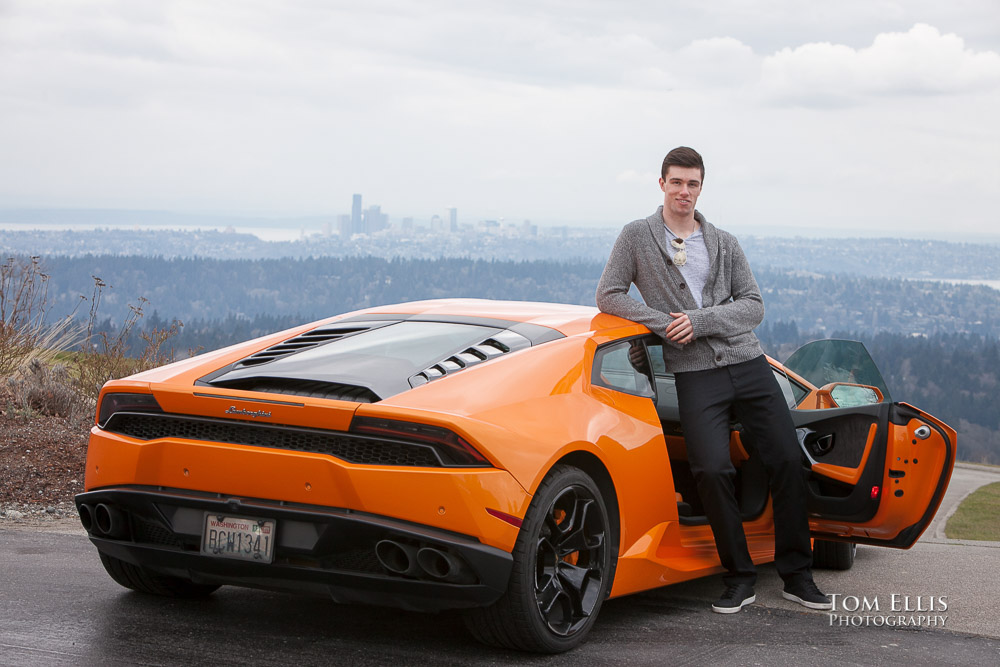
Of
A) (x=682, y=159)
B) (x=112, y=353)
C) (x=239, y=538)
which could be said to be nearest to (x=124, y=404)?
(x=239, y=538)

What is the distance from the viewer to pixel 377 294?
594ft

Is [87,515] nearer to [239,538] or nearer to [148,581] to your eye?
[148,581]

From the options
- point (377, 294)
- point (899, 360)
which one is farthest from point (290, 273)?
point (899, 360)

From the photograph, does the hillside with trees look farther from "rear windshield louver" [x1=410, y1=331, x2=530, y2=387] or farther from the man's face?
"rear windshield louver" [x1=410, y1=331, x2=530, y2=387]

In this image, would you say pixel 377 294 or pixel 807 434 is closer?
pixel 807 434

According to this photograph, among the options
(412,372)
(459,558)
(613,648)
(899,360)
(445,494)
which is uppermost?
(412,372)

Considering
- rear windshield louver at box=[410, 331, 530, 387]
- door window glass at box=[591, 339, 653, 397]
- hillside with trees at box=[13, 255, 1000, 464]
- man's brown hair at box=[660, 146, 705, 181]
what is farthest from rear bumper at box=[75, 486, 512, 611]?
hillside with trees at box=[13, 255, 1000, 464]

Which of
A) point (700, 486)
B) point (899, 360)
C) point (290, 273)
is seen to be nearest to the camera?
point (700, 486)

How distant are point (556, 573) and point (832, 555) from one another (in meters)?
2.74

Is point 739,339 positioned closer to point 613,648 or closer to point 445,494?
point 613,648

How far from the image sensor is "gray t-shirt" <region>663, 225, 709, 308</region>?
4.90 meters

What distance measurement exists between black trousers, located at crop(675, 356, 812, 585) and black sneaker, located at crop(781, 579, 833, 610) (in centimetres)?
4

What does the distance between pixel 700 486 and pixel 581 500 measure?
91cm

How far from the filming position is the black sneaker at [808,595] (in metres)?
4.73
